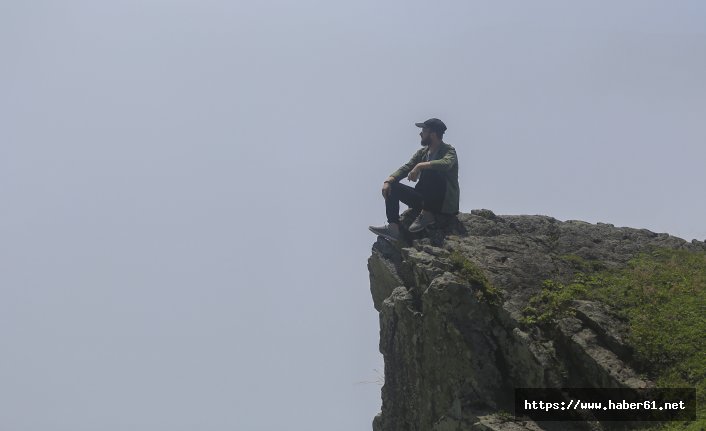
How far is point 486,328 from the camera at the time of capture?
619 inches

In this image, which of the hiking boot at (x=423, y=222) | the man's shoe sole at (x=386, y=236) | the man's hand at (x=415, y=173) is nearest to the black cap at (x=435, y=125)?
the man's hand at (x=415, y=173)

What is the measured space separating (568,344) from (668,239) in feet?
22.8

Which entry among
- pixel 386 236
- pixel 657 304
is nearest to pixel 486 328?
pixel 657 304

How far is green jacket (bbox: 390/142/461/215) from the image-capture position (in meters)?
19.4

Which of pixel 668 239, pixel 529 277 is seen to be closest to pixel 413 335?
pixel 529 277

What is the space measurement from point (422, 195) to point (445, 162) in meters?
1.10

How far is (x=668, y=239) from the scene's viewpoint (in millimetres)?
20156

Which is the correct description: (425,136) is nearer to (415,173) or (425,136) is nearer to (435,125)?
(435,125)

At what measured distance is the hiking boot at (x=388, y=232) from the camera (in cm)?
1981

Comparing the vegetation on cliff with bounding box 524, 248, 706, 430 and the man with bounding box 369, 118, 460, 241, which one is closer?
the vegetation on cliff with bounding box 524, 248, 706, 430

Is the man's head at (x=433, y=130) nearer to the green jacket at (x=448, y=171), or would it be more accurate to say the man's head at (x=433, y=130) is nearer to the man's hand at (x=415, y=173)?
the green jacket at (x=448, y=171)

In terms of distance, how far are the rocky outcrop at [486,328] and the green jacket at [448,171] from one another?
1.98ft

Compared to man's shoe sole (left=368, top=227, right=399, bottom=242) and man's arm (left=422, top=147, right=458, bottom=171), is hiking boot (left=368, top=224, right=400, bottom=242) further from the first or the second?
man's arm (left=422, top=147, right=458, bottom=171)

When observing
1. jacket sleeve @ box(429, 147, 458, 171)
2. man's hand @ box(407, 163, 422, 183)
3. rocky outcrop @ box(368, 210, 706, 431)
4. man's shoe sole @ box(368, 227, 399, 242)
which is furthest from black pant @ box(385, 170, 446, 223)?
rocky outcrop @ box(368, 210, 706, 431)
